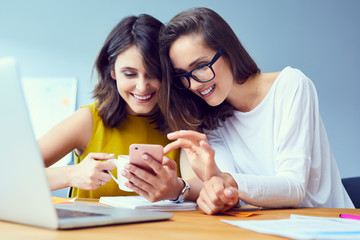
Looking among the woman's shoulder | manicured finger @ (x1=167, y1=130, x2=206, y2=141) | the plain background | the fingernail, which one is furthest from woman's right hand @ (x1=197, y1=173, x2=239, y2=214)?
the plain background

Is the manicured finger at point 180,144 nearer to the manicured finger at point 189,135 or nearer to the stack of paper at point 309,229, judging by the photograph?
the manicured finger at point 189,135

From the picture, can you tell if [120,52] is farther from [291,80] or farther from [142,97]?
[291,80]

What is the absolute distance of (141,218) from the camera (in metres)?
0.82

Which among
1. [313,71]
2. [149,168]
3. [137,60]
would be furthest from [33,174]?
[313,71]

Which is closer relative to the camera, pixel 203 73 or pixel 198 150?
pixel 198 150

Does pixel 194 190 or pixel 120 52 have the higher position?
pixel 120 52

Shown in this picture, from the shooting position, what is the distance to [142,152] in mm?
1144

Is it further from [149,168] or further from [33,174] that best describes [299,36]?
[33,174]

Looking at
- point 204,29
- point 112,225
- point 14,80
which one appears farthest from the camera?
point 204,29

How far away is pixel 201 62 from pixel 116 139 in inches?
23.7

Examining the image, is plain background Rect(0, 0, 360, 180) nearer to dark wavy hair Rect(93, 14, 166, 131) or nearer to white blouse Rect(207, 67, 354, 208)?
dark wavy hair Rect(93, 14, 166, 131)

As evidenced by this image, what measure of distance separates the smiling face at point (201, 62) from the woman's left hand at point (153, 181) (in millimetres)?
582

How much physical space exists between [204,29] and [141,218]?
1091 mm

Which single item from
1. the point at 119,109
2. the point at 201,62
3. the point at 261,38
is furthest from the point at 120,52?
the point at 261,38
